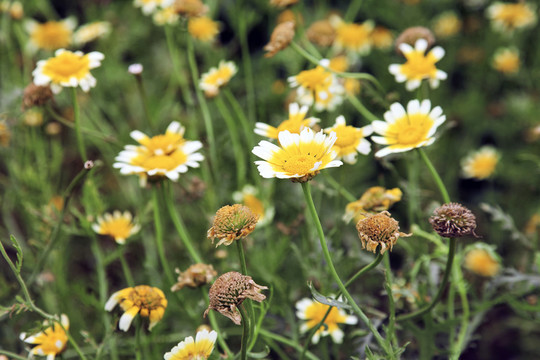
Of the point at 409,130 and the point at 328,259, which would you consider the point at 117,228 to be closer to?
the point at 328,259

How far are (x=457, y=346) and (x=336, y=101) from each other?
0.76m

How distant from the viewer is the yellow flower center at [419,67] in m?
1.49

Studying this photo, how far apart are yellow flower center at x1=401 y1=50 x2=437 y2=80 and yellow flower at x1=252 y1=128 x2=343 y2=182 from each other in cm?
48

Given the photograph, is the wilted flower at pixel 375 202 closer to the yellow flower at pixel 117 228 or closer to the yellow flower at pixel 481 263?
the yellow flower at pixel 117 228

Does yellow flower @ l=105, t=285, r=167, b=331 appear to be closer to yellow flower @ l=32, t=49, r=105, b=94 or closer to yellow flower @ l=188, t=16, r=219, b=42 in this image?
yellow flower @ l=32, t=49, r=105, b=94

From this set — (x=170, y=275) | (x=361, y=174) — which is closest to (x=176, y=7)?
(x=170, y=275)

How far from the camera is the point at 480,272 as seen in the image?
1949 mm

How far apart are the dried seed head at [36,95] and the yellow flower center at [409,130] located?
99cm

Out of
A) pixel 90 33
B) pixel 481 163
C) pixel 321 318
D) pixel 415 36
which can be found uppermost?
pixel 415 36

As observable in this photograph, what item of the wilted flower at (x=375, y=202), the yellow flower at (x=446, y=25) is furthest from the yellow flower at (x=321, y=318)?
the yellow flower at (x=446, y=25)

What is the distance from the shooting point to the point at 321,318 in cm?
138

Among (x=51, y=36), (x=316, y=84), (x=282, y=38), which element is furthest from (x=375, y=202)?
(x=51, y=36)

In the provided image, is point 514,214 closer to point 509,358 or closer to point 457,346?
point 509,358

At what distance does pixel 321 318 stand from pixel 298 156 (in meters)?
0.49
